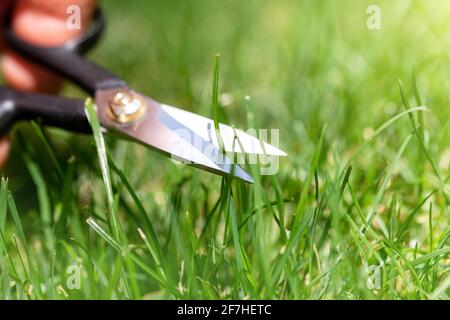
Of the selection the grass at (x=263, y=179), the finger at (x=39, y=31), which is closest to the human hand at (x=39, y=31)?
the finger at (x=39, y=31)

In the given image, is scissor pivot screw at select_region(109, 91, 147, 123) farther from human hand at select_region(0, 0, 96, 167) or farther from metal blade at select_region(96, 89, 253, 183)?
human hand at select_region(0, 0, 96, 167)

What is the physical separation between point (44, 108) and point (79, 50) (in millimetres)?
153

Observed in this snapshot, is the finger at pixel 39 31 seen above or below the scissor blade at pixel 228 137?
above

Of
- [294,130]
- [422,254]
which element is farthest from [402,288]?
[294,130]

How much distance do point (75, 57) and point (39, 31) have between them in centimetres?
9

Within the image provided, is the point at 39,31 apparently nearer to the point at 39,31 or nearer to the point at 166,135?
the point at 39,31

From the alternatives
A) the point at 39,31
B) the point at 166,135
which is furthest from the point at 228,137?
the point at 39,31

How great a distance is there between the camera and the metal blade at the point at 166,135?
78 cm

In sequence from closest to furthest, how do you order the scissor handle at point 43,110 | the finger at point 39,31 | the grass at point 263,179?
the grass at point 263,179, the scissor handle at point 43,110, the finger at point 39,31

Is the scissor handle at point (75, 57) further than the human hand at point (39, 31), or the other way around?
the human hand at point (39, 31)

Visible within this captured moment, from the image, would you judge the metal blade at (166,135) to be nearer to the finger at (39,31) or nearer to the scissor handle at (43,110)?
the scissor handle at (43,110)

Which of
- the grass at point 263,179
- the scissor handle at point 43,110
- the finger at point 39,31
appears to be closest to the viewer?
the grass at point 263,179
